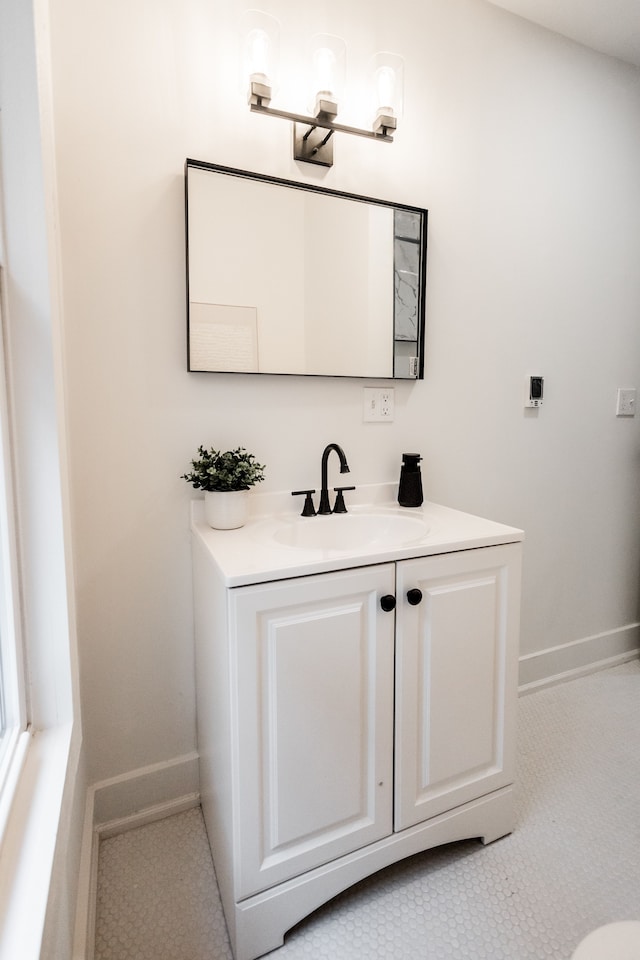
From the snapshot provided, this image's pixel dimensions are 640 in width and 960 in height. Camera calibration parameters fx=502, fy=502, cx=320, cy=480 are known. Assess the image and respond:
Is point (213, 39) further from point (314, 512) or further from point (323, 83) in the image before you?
point (314, 512)

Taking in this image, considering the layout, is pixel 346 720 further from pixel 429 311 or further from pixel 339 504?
pixel 429 311

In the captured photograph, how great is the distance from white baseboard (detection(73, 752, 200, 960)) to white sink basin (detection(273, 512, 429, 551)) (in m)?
0.72

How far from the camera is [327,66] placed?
1.34 m

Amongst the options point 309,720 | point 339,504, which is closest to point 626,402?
point 339,504

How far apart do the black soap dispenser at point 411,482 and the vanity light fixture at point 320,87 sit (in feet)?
2.95

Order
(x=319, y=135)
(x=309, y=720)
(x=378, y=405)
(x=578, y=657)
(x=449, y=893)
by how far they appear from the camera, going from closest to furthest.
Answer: (x=309, y=720) < (x=449, y=893) < (x=319, y=135) < (x=378, y=405) < (x=578, y=657)

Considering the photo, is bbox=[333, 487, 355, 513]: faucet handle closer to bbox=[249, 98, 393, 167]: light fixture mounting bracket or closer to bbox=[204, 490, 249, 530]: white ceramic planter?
bbox=[204, 490, 249, 530]: white ceramic planter

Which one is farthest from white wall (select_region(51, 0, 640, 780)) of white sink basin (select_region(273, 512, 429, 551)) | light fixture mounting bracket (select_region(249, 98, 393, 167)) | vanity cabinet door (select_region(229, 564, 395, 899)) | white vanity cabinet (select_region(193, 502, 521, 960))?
vanity cabinet door (select_region(229, 564, 395, 899))

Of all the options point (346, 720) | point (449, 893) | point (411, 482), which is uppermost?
point (411, 482)

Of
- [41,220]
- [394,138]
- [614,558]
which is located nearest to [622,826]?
[614,558]

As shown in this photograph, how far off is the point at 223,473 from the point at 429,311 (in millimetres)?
909

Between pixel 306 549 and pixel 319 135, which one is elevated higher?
pixel 319 135

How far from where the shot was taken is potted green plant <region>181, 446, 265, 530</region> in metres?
1.28

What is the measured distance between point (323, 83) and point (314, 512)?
1.16 m
